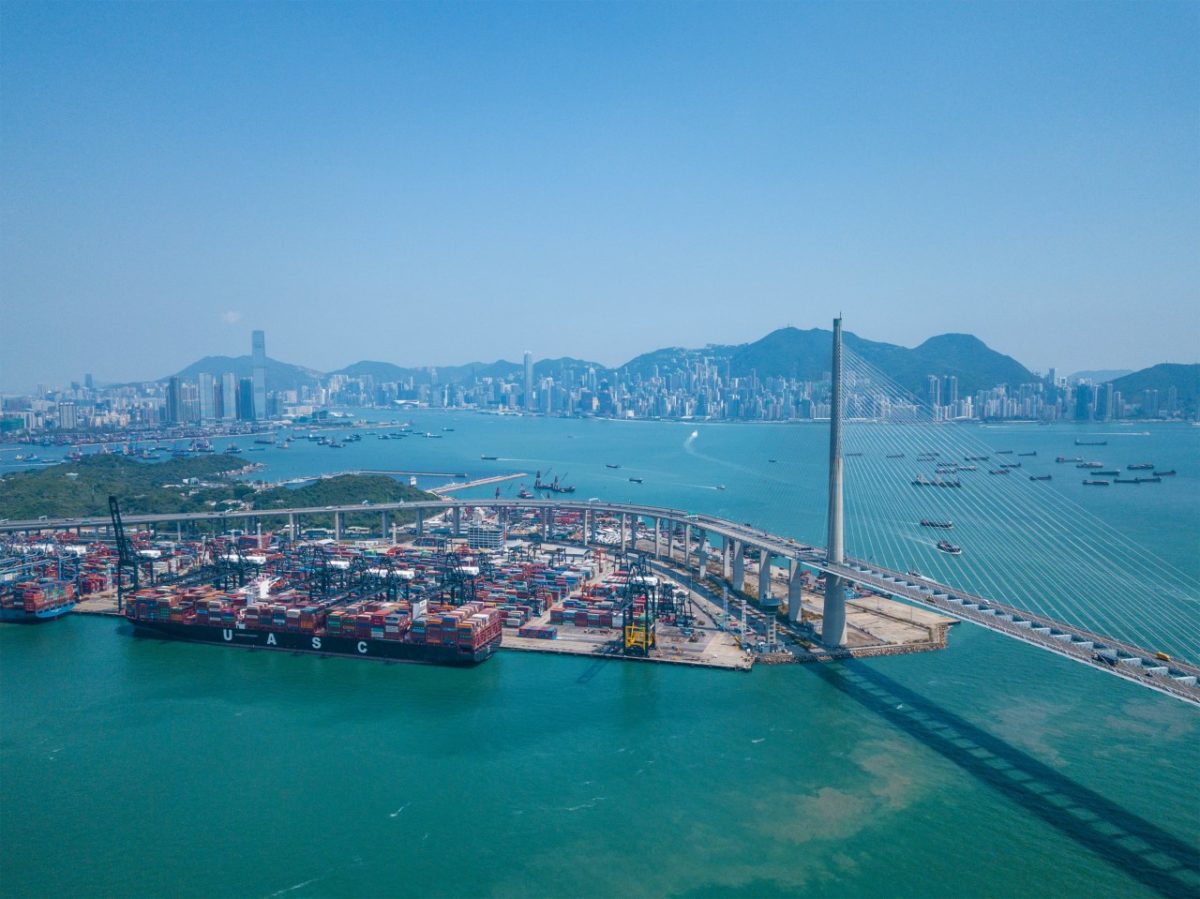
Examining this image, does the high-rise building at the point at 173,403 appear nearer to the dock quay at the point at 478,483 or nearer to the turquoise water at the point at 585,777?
the dock quay at the point at 478,483

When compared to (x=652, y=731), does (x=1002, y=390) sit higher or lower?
higher

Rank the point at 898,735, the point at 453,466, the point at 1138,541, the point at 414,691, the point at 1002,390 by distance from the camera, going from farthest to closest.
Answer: the point at 1002,390, the point at 453,466, the point at 1138,541, the point at 414,691, the point at 898,735

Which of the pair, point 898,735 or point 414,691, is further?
point 414,691

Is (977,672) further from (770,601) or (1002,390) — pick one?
(1002,390)

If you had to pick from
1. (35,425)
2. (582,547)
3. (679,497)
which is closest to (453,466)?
(679,497)

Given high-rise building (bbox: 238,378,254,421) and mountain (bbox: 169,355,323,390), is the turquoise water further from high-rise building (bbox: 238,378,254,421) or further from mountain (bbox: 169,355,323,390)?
mountain (bbox: 169,355,323,390)

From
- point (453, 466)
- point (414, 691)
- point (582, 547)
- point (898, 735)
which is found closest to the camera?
point (898, 735)
